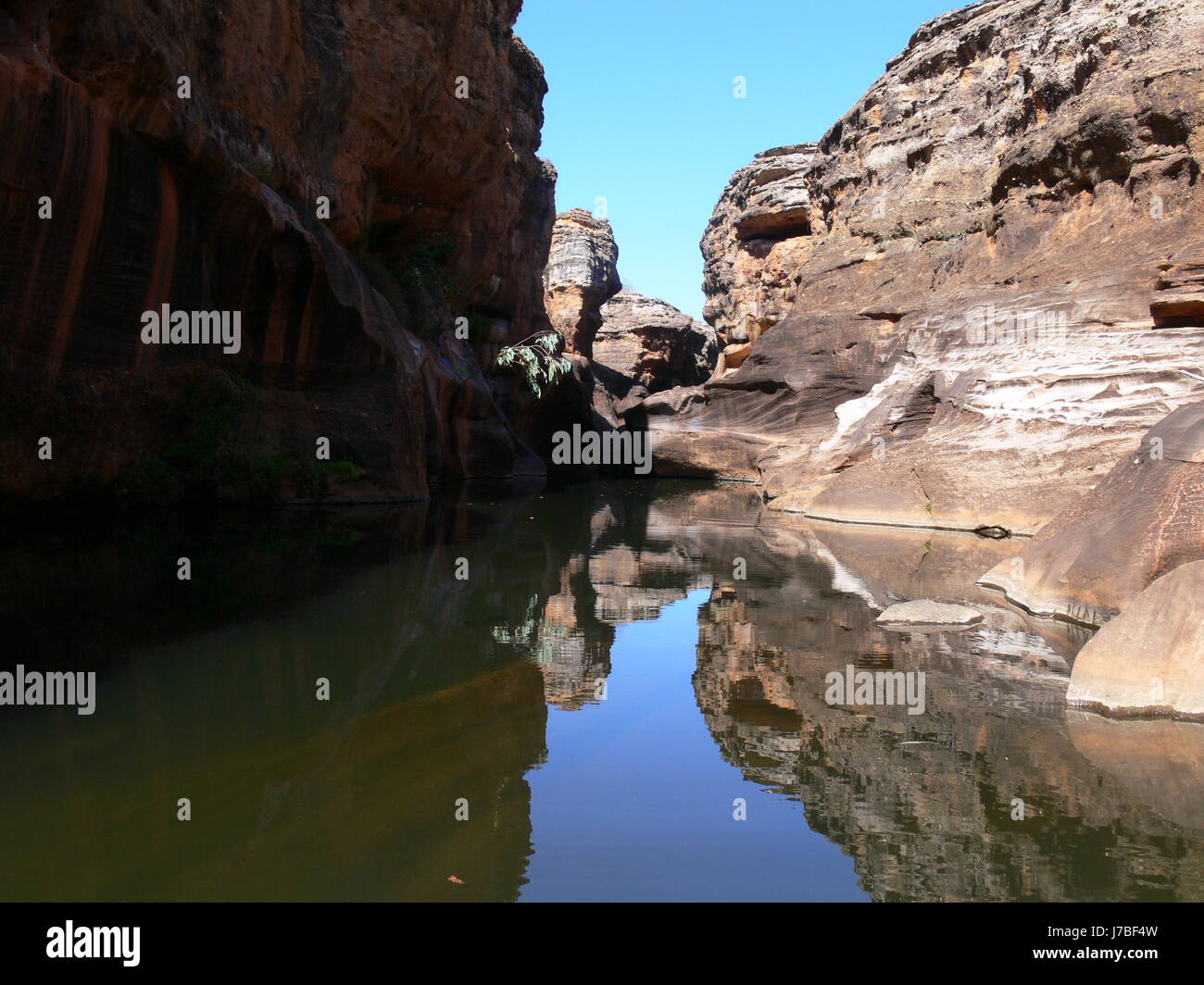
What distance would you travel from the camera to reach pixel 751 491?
1075 inches

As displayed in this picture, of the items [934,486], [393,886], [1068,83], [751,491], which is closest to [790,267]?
[751,491]

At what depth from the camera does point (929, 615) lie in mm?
7273

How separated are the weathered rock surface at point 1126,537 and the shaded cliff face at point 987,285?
198 inches

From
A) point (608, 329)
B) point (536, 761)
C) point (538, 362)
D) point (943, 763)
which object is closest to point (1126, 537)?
point (943, 763)

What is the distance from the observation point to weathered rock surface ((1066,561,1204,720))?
15.7ft

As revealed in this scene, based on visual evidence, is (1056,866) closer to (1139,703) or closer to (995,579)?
(1139,703)

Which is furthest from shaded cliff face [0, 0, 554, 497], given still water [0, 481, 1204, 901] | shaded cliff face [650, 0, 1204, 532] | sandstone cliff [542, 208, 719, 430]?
sandstone cliff [542, 208, 719, 430]

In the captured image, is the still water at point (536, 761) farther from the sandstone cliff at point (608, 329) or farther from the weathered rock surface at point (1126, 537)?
the sandstone cliff at point (608, 329)

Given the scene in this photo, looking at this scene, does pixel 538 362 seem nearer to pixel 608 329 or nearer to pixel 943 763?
pixel 608 329

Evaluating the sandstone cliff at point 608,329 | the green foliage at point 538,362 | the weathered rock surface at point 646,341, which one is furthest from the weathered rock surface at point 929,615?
the weathered rock surface at point 646,341

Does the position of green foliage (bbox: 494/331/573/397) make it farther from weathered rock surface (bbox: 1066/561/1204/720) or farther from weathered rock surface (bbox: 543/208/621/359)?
weathered rock surface (bbox: 1066/561/1204/720)

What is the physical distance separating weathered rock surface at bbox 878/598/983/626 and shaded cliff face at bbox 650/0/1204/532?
677cm

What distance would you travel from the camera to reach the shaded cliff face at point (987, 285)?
14.7 m

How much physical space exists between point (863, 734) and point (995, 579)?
486cm
